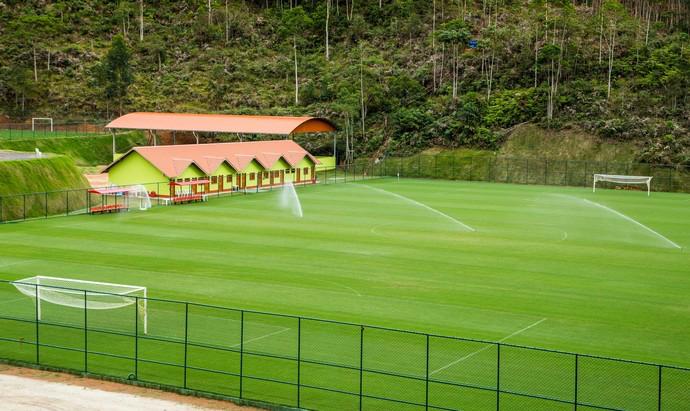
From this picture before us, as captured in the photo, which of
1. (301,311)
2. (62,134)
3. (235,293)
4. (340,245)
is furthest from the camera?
(62,134)

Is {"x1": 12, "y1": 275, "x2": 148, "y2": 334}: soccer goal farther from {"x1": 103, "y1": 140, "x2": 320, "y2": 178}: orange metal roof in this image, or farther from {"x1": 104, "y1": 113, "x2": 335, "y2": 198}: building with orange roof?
{"x1": 103, "y1": 140, "x2": 320, "y2": 178}: orange metal roof

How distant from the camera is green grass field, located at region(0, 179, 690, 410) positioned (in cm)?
3141

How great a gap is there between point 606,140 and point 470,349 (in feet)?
260

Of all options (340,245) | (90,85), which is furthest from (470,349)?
(90,85)

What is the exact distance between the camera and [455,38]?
5064 inches

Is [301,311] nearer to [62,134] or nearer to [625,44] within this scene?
[62,134]

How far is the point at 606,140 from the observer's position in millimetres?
108500

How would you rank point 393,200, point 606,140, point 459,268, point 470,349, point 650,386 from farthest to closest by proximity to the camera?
1. point 606,140
2. point 393,200
3. point 459,268
4. point 470,349
5. point 650,386

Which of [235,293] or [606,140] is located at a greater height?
[606,140]

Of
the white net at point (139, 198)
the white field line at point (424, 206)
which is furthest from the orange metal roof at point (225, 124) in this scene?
the white net at point (139, 198)

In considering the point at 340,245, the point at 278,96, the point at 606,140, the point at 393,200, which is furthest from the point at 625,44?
the point at 340,245

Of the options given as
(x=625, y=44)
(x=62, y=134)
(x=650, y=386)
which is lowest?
(x=650, y=386)

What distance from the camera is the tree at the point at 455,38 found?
127 metres

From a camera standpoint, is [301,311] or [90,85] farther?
[90,85]
